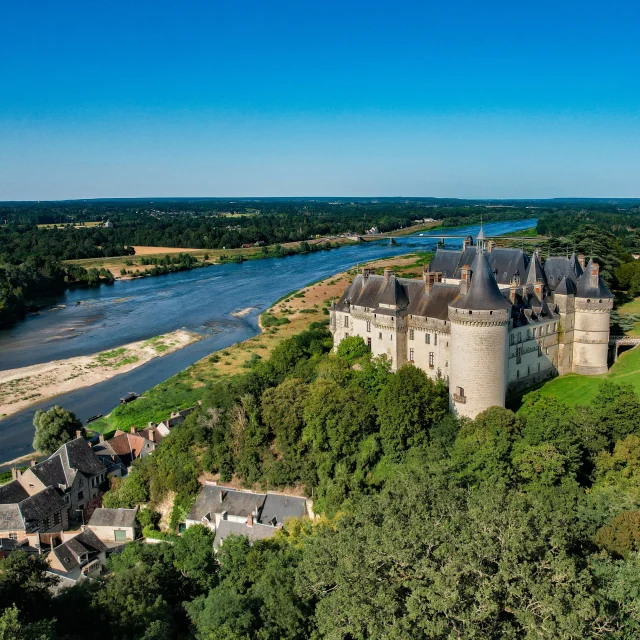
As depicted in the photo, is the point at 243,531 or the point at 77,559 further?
the point at 77,559

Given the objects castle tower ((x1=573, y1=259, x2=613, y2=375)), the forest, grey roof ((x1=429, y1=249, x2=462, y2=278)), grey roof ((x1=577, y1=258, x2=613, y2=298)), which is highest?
grey roof ((x1=429, y1=249, x2=462, y2=278))

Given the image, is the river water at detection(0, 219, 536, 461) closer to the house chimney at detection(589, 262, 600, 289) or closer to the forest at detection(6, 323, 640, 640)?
the forest at detection(6, 323, 640, 640)

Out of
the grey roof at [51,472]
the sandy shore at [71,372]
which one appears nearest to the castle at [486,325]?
the grey roof at [51,472]

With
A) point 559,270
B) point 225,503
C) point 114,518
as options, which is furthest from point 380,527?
point 559,270

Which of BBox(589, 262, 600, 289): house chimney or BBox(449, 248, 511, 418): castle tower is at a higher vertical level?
BBox(589, 262, 600, 289): house chimney

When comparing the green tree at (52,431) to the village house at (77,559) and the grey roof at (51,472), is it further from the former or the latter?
the village house at (77,559)

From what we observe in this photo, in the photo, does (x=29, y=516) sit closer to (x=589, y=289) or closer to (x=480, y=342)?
(x=480, y=342)

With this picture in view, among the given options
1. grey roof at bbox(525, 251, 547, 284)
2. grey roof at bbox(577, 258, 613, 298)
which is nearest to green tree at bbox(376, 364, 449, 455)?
grey roof at bbox(525, 251, 547, 284)
